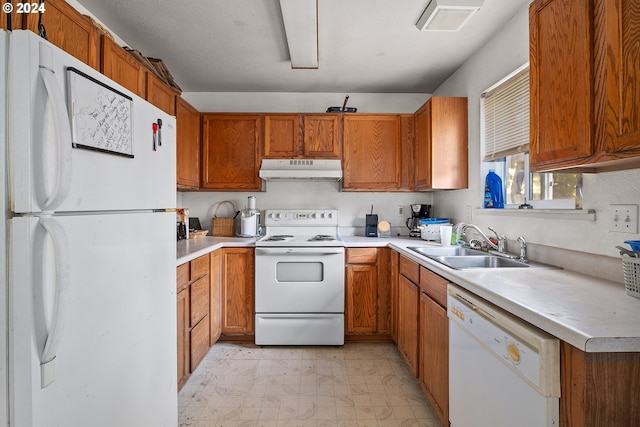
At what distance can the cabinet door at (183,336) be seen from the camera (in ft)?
Answer: 6.21

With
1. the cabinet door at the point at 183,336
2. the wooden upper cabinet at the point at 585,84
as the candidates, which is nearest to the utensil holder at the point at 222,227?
the cabinet door at the point at 183,336

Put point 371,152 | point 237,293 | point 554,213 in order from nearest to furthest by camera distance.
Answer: point 554,213 → point 237,293 → point 371,152

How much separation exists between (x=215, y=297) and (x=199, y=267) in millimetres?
453

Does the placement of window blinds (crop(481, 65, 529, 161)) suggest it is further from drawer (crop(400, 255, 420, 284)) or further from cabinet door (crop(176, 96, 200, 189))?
cabinet door (crop(176, 96, 200, 189))

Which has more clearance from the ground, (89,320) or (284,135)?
(284,135)

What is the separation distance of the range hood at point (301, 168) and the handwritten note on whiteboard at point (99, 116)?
179cm

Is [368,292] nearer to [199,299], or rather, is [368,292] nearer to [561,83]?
[199,299]

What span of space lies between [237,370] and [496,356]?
186 cm

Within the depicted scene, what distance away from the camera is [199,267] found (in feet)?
7.27

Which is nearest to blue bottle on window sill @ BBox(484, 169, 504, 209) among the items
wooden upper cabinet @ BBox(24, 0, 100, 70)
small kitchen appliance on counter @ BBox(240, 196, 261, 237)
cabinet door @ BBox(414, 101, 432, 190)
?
cabinet door @ BBox(414, 101, 432, 190)

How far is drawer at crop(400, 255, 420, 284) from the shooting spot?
2019 mm

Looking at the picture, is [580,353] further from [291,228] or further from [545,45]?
[291,228]

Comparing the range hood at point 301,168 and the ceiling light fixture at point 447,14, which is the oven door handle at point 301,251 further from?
the ceiling light fixture at point 447,14

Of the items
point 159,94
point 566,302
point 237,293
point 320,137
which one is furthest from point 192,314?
point 566,302
